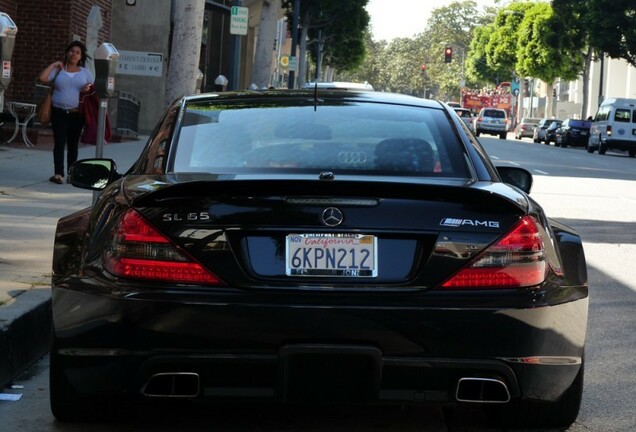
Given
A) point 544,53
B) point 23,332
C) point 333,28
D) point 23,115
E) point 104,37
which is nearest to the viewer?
point 23,332

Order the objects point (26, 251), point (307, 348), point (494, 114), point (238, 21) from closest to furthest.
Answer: point (307, 348) → point (26, 251) → point (238, 21) → point (494, 114)

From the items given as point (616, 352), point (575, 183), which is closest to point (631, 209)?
point (575, 183)

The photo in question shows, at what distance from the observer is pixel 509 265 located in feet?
15.5

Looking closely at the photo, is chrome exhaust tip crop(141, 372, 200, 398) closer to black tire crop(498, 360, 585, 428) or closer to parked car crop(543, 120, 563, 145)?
black tire crop(498, 360, 585, 428)

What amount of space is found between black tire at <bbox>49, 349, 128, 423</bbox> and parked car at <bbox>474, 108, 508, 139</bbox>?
71.8 m

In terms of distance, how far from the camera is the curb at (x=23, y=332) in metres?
6.23

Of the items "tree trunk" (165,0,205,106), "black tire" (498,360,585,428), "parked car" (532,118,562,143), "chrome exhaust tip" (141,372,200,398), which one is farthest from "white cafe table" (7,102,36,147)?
"parked car" (532,118,562,143)

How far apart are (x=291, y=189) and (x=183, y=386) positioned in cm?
81

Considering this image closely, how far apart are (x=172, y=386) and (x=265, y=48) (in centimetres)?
3923

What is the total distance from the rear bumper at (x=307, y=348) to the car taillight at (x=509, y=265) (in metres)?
0.11

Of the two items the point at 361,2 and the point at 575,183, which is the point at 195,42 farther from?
the point at 361,2

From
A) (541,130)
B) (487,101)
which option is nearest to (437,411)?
(541,130)

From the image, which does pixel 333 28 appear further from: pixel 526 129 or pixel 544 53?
pixel 544 53

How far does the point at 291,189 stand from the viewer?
470 centimetres
